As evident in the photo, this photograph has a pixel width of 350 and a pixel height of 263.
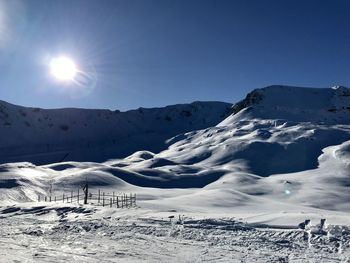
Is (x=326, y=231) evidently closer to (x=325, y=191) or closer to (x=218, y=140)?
(x=325, y=191)

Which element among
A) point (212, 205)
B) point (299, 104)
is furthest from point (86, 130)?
point (212, 205)

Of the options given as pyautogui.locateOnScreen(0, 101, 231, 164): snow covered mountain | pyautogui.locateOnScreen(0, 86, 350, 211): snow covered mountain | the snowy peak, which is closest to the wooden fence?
pyautogui.locateOnScreen(0, 86, 350, 211): snow covered mountain

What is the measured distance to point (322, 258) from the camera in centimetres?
1429

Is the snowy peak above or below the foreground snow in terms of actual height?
above

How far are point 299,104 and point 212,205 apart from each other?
114 m

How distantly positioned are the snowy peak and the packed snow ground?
1.77 m

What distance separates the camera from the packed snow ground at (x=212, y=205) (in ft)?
51.9

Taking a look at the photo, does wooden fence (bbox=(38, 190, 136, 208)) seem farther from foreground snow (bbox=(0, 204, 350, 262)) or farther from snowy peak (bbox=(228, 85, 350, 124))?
snowy peak (bbox=(228, 85, 350, 124))

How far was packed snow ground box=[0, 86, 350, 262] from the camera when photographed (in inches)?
623

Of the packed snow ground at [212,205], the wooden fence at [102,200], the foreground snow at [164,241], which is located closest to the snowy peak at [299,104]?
the packed snow ground at [212,205]

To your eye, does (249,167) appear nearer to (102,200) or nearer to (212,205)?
(102,200)

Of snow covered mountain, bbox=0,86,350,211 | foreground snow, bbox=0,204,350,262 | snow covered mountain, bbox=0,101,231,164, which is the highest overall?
snow covered mountain, bbox=0,101,231,164

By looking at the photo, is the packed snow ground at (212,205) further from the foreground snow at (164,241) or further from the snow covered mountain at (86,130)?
the snow covered mountain at (86,130)

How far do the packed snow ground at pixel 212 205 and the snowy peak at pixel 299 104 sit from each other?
177 cm
